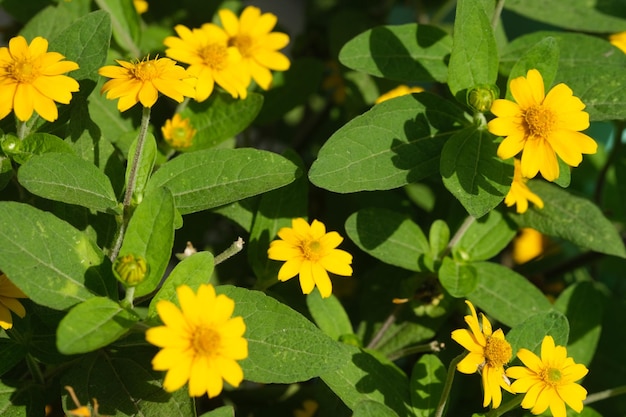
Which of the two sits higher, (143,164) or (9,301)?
(143,164)

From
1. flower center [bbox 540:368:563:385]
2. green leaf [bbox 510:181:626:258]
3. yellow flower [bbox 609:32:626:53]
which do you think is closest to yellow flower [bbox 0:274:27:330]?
flower center [bbox 540:368:563:385]

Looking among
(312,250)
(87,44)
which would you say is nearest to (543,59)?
(312,250)

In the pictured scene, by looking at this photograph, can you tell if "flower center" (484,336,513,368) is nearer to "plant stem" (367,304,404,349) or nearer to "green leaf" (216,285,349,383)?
"green leaf" (216,285,349,383)

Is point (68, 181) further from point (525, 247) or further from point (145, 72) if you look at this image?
point (525, 247)

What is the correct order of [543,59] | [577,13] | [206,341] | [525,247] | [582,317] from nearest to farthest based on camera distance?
[206,341] < [543,59] < [582,317] < [577,13] < [525,247]

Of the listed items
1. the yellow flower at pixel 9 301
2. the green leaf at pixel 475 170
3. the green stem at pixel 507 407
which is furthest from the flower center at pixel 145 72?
the green stem at pixel 507 407
